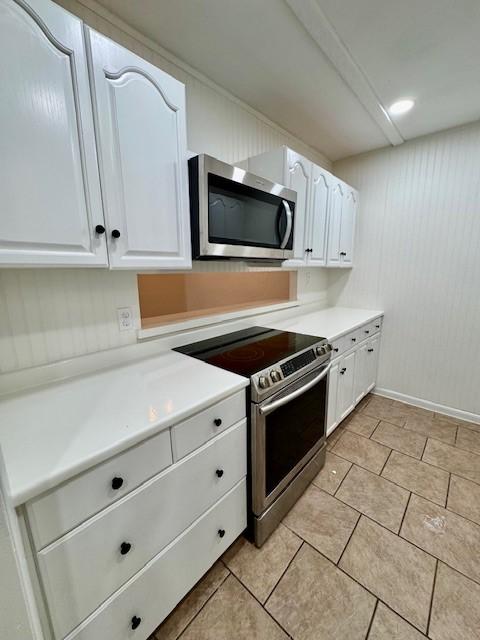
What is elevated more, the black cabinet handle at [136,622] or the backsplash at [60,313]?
the backsplash at [60,313]

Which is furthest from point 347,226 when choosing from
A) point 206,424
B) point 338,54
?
point 206,424

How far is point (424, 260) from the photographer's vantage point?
8.19 feet

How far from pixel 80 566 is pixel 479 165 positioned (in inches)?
132

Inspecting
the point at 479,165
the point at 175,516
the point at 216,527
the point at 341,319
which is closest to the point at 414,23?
the point at 479,165

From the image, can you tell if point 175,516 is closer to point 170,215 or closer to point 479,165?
point 170,215

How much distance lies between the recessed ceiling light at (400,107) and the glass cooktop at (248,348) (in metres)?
1.74

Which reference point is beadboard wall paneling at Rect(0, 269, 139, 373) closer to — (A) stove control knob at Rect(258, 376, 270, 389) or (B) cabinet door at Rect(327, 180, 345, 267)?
(A) stove control knob at Rect(258, 376, 270, 389)

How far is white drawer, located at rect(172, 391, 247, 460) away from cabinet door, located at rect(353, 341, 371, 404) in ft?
5.12

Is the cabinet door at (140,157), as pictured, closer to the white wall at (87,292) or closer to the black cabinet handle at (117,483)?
the white wall at (87,292)

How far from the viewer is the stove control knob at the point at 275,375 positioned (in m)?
1.29

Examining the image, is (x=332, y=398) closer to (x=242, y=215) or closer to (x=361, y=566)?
(x=361, y=566)

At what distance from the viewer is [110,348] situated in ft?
4.43

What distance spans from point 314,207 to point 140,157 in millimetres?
1411

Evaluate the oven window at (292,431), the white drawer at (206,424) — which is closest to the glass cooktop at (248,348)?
the white drawer at (206,424)
